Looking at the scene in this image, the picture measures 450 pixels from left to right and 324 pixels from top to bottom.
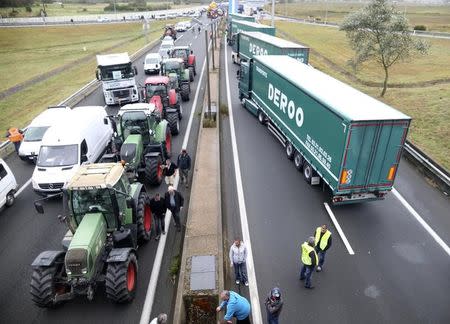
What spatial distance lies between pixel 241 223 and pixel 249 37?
26.1 m

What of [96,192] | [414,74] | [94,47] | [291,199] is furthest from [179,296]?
[94,47]

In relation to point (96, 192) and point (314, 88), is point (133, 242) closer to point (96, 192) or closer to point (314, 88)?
point (96, 192)

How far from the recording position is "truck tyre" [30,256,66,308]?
819 cm

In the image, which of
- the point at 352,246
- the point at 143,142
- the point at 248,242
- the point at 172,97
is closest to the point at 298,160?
the point at 352,246

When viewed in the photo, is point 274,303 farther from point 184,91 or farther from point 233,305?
point 184,91

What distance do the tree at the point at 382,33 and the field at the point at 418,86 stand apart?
10.7 ft

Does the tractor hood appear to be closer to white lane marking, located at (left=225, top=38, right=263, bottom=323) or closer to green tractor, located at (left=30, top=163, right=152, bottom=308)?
green tractor, located at (left=30, top=163, right=152, bottom=308)

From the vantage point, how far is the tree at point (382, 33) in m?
23.8

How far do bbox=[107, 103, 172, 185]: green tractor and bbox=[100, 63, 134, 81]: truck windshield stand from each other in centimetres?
924

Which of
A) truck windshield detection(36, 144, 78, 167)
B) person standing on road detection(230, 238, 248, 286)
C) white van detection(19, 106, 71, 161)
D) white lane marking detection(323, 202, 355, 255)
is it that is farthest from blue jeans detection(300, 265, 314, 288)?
white van detection(19, 106, 71, 161)

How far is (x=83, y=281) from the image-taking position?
818 cm

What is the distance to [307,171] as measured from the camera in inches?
581

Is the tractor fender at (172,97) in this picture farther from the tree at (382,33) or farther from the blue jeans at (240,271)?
the tree at (382,33)

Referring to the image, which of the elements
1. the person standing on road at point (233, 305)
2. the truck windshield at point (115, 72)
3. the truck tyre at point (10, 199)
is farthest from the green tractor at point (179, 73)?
the person standing on road at point (233, 305)
